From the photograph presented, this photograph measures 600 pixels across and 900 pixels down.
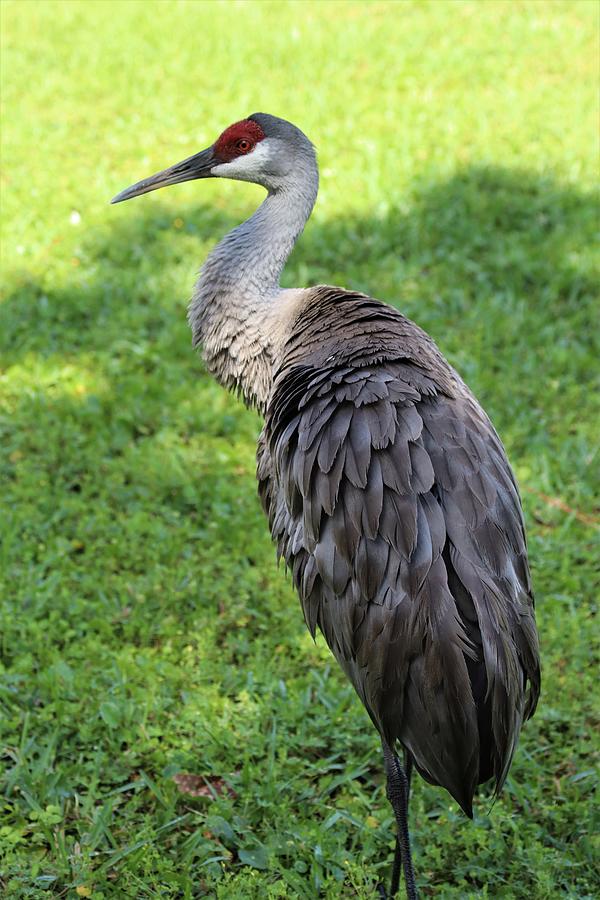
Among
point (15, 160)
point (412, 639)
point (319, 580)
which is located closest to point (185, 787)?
point (319, 580)

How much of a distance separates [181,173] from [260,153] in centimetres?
32

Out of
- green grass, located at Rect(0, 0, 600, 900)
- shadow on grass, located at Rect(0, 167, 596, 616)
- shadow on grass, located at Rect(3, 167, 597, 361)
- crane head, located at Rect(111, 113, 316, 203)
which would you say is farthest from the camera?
shadow on grass, located at Rect(3, 167, 597, 361)

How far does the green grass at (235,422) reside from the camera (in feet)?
10.9

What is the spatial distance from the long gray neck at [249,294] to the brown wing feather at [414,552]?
554mm

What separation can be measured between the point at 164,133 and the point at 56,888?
5979 millimetres

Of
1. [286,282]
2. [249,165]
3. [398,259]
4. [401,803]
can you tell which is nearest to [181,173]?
[249,165]

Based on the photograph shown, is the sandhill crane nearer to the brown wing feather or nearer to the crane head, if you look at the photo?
the brown wing feather

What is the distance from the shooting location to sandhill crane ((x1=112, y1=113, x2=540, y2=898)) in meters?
2.64

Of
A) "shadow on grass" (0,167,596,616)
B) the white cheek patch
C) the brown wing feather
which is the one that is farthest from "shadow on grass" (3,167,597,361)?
the brown wing feather

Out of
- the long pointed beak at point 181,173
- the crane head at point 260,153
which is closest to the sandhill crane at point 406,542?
the crane head at point 260,153

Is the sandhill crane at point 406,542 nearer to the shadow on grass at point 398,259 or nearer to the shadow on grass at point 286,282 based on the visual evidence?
the shadow on grass at point 286,282

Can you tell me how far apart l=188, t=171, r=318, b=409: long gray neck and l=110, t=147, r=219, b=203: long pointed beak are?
0.27m

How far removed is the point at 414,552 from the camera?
8.80 feet

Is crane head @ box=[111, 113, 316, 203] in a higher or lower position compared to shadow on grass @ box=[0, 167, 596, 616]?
higher
